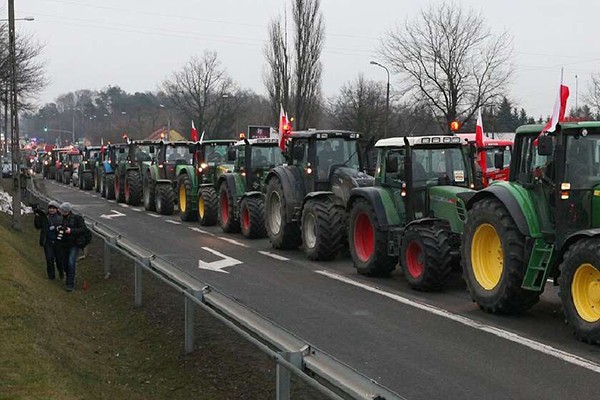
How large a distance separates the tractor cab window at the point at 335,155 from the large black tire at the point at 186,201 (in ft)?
28.5

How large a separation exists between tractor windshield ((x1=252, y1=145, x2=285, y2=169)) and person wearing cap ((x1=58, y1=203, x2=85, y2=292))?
776 centimetres

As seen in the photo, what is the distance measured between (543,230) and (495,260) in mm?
941

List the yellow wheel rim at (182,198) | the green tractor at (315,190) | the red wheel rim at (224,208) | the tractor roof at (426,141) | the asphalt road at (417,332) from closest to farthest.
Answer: the asphalt road at (417,332), the tractor roof at (426,141), the green tractor at (315,190), the red wheel rim at (224,208), the yellow wheel rim at (182,198)

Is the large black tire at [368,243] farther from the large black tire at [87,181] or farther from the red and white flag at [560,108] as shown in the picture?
the large black tire at [87,181]

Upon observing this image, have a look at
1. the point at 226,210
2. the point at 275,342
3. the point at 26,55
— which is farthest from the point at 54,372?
the point at 26,55

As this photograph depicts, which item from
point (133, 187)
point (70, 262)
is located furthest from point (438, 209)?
point (133, 187)

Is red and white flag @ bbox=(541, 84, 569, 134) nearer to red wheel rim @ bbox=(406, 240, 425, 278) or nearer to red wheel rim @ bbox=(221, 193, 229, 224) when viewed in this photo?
red wheel rim @ bbox=(406, 240, 425, 278)

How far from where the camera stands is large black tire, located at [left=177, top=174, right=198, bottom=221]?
23.6 m

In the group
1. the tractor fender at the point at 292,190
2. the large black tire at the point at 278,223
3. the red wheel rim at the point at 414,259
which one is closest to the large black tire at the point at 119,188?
the large black tire at the point at 278,223

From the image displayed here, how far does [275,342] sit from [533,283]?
4463mm

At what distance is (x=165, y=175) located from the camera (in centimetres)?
2720

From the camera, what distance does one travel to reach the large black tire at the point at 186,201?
23625 millimetres

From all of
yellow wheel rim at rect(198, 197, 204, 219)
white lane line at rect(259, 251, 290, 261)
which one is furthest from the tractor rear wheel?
white lane line at rect(259, 251, 290, 261)

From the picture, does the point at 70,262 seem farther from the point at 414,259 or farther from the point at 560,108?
the point at 560,108
